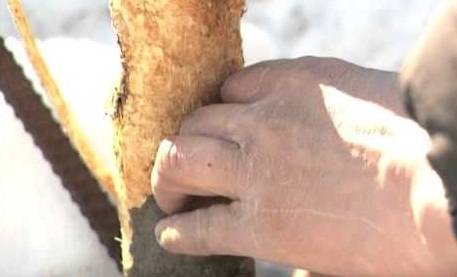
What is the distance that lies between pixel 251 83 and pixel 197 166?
0.11 metres

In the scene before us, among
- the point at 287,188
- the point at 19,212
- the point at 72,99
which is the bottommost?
the point at 19,212

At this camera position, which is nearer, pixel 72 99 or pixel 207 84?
pixel 207 84

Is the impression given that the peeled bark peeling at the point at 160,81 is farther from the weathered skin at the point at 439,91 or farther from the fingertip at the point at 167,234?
the weathered skin at the point at 439,91

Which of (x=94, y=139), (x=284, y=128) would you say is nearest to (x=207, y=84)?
(x=284, y=128)

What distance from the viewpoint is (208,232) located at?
1083mm

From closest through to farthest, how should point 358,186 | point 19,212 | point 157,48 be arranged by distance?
point 358,186 → point 157,48 → point 19,212

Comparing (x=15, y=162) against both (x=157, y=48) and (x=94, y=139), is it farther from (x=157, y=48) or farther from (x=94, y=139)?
(x=157, y=48)

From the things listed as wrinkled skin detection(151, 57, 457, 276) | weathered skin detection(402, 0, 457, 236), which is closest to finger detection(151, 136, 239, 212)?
wrinkled skin detection(151, 57, 457, 276)

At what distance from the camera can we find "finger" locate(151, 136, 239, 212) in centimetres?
105

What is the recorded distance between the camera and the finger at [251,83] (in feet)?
3.55

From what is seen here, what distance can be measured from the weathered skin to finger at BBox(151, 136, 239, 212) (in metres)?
0.35

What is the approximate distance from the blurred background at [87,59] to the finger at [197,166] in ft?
1.39

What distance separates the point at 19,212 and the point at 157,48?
0.56 metres

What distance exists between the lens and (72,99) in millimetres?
1691
